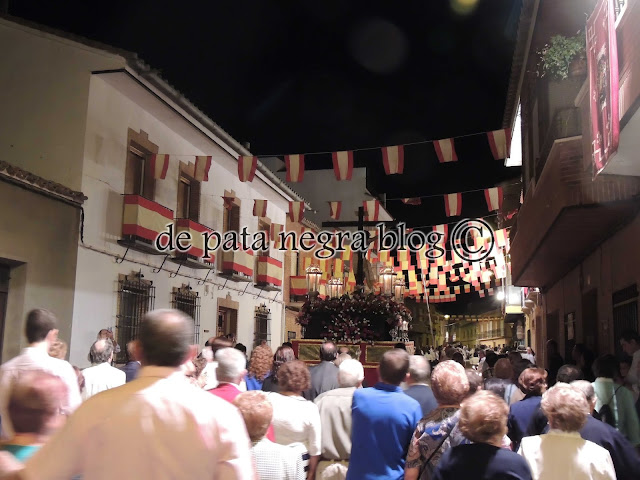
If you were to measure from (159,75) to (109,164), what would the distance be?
2.20m

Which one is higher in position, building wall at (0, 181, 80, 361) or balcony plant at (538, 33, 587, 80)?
balcony plant at (538, 33, 587, 80)

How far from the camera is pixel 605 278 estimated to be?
11.2m

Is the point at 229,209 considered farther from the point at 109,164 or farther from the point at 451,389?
A: the point at 451,389

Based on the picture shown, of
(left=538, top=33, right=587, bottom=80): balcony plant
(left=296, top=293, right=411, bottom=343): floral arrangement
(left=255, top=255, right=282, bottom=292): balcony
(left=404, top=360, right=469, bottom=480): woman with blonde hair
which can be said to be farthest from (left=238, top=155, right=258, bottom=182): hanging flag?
(left=404, top=360, right=469, bottom=480): woman with blonde hair

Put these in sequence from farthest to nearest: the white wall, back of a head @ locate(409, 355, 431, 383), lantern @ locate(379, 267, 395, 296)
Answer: lantern @ locate(379, 267, 395, 296)
the white wall
back of a head @ locate(409, 355, 431, 383)

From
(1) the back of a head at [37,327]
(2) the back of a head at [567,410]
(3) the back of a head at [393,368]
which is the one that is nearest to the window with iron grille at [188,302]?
(1) the back of a head at [37,327]

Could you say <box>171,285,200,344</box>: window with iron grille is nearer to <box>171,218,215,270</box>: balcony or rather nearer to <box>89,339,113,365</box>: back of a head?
<box>171,218,215,270</box>: balcony

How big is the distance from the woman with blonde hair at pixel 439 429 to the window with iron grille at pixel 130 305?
36.7 ft

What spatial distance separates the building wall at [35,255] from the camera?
11.5m

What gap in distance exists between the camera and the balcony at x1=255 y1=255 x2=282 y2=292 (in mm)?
23859

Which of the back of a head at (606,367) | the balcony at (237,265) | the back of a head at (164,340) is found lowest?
the back of a head at (606,367)

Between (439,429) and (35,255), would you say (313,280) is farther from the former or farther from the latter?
(439,429)

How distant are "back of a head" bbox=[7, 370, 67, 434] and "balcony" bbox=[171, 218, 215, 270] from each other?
1404 centimetres

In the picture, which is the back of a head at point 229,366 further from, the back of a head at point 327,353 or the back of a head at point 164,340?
the back of a head at point 327,353
